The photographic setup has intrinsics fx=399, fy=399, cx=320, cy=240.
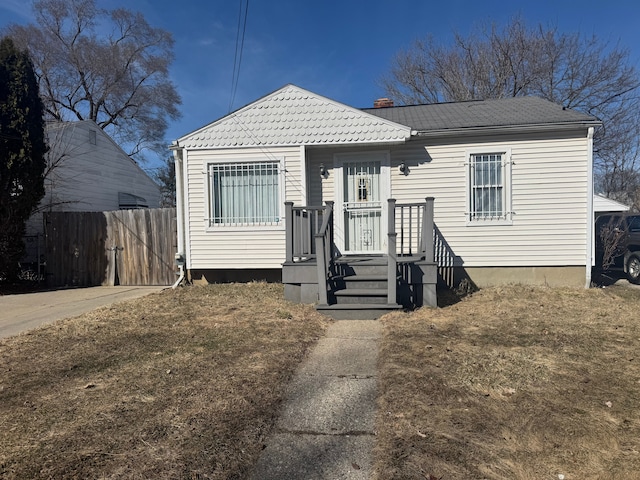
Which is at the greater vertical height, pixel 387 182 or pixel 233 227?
pixel 387 182

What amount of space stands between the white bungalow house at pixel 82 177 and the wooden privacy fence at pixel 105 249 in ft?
2.74

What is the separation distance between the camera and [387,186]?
812 cm

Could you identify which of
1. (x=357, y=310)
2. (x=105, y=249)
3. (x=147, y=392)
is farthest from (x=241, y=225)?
(x=147, y=392)

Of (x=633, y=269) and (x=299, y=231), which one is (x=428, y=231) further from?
(x=633, y=269)

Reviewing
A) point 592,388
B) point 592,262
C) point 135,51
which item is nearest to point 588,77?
point 592,262

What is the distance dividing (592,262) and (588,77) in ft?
52.9

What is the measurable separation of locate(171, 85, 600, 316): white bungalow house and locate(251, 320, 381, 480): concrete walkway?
130 inches

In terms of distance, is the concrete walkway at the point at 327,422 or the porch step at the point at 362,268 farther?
the porch step at the point at 362,268

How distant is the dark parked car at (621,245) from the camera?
8781mm

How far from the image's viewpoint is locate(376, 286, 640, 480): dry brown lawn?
90.8 inches

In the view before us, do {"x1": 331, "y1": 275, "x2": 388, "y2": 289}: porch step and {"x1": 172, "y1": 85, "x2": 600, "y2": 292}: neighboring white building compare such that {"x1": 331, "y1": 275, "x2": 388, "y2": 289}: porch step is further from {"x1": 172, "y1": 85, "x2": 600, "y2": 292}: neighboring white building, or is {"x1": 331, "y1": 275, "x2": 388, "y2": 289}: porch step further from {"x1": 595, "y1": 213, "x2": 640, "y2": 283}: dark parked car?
{"x1": 595, "y1": 213, "x2": 640, "y2": 283}: dark parked car

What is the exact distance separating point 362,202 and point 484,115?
10.6ft

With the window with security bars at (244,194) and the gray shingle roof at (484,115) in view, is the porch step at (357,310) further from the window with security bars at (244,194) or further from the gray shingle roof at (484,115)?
the gray shingle roof at (484,115)

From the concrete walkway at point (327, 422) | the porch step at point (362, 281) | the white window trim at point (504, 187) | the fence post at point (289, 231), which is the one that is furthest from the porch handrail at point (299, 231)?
the white window trim at point (504, 187)
